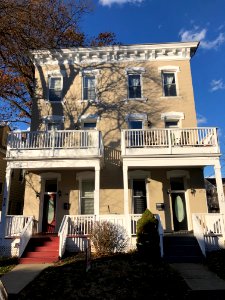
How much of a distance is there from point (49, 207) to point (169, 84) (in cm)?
936

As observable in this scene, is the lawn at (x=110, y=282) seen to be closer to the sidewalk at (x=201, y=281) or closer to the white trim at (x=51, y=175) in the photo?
the sidewalk at (x=201, y=281)

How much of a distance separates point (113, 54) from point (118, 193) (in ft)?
25.7

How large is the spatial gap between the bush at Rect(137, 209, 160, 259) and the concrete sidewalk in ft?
11.1

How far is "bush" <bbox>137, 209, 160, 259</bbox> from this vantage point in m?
9.56

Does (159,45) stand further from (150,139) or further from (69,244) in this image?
(69,244)

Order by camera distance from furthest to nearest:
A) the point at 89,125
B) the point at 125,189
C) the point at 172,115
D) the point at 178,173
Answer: the point at 89,125, the point at 172,115, the point at 178,173, the point at 125,189

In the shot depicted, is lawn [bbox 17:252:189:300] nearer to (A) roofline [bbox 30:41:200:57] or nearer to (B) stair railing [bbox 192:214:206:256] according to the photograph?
(B) stair railing [bbox 192:214:206:256]

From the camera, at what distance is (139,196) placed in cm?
1396

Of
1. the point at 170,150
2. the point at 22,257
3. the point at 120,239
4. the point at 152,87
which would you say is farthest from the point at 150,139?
the point at 22,257

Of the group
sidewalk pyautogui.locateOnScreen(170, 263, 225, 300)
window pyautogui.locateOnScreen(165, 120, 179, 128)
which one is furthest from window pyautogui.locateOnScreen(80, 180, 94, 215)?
sidewalk pyautogui.locateOnScreen(170, 263, 225, 300)

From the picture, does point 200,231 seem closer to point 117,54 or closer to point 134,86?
A: point 134,86

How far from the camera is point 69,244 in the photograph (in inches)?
443

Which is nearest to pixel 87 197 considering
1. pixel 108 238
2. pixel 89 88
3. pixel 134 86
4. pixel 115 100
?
pixel 108 238

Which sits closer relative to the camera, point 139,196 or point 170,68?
point 139,196
